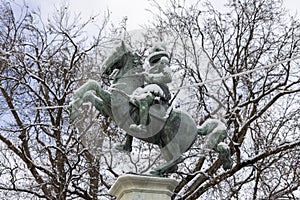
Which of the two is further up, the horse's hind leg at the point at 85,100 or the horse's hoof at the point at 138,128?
the horse's hind leg at the point at 85,100

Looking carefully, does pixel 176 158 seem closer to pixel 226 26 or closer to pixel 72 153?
pixel 72 153

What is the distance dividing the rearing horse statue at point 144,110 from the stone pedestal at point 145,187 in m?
0.16

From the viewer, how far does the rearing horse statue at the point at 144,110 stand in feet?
14.2

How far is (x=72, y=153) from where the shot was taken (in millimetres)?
9688

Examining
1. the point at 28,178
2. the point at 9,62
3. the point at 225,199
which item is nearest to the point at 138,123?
the point at 225,199

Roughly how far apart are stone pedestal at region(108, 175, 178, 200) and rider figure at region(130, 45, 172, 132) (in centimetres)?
39

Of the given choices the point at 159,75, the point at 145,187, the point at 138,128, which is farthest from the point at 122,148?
the point at 159,75

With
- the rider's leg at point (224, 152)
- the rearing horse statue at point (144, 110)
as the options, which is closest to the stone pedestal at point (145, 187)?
the rearing horse statue at point (144, 110)

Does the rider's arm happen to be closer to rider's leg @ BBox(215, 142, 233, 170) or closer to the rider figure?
the rider figure

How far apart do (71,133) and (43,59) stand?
1923mm

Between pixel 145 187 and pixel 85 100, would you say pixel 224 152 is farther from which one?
pixel 85 100

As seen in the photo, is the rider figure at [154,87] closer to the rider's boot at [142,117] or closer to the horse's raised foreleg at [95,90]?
the rider's boot at [142,117]

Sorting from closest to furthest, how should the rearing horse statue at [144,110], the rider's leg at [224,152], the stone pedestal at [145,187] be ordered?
the stone pedestal at [145,187], the rearing horse statue at [144,110], the rider's leg at [224,152]

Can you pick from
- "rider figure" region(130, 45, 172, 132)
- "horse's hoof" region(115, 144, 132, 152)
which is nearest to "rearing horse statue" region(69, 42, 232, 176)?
"rider figure" region(130, 45, 172, 132)
